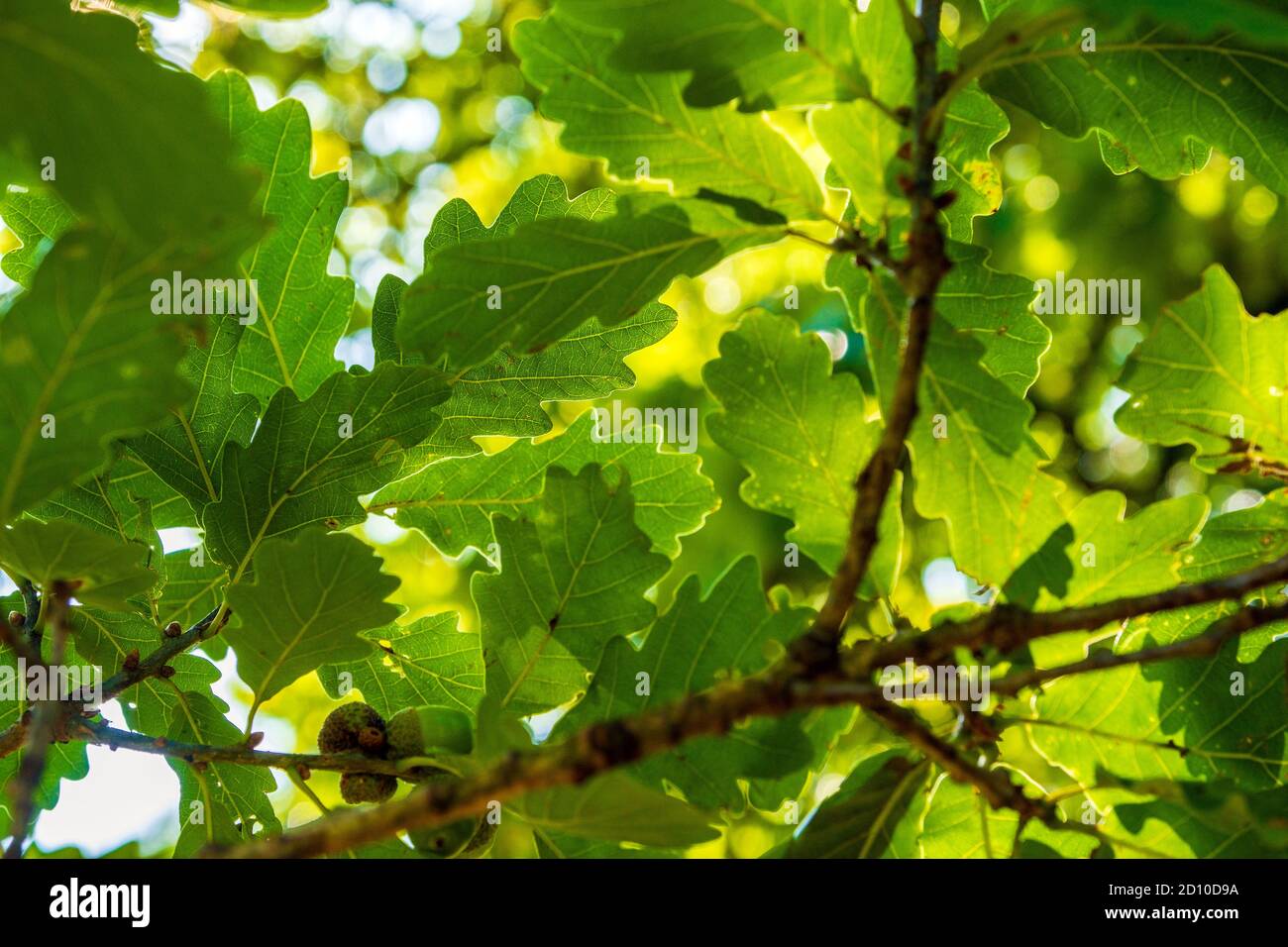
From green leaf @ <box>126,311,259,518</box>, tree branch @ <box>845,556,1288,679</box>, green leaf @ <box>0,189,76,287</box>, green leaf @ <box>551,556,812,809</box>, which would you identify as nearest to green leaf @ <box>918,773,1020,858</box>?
green leaf @ <box>551,556,812,809</box>

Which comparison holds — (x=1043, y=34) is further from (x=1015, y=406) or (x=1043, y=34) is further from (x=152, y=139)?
(x=152, y=139)

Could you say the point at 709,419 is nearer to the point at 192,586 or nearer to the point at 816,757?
the point at 816,757

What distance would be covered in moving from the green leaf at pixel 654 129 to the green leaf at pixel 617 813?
65 cm

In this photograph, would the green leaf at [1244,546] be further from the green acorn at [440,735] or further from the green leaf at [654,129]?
the green acorn at [440,735]

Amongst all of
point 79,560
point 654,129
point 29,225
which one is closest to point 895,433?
point 654,129

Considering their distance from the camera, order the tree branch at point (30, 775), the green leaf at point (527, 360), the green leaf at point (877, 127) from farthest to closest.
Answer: the green leaf at point (527, 360) → the green leaf at point (877, 127) → the tree branch at point (30, 775)

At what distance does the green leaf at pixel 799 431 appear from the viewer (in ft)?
4.58

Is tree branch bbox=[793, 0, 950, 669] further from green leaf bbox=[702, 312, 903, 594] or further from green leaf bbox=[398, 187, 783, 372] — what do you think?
green leaf bbox=[702, 312, 903, 594]

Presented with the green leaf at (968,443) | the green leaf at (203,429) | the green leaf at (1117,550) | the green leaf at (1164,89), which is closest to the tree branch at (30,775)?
the green leaf at (203,429)

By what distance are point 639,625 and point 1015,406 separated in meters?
0.51

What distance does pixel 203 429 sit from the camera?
1573mm

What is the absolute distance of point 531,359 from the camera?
5.42 ft
